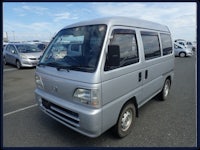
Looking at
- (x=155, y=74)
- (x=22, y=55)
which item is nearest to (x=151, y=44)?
(x=155, y=74)

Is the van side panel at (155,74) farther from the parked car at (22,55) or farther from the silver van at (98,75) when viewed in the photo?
the parked car at (22,55)

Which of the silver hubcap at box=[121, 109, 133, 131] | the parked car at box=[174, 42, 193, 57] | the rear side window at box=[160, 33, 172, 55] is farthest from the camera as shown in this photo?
the parked car at box=[174, 42, 193, 57]

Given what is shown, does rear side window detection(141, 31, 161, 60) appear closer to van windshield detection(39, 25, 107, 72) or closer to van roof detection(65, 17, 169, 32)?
A: van roof detection(65, 17, 169, 32)

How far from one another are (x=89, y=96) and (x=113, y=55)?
688mm

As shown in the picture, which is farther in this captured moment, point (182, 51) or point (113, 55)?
point (182, 51)

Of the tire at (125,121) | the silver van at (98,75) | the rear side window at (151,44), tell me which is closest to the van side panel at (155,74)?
the silver van at (98,75)

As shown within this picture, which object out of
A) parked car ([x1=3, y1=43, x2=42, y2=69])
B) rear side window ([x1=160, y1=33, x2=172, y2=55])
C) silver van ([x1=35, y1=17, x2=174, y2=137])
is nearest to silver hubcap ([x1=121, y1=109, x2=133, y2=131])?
silver van ([x1=35, y1=17, x2=174, y2=137])

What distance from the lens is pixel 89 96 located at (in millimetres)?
2527

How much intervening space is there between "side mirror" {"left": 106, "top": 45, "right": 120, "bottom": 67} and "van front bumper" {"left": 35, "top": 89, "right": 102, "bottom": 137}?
71 centimetres

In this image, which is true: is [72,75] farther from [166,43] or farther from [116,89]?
[166,43]

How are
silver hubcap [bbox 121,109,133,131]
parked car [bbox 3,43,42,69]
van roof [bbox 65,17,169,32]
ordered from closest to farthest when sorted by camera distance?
van roof [bbox 65,17,169,32] < silver hubcap [bbox 121,109,133,131] < parked car [bbox 3,43,42,69]

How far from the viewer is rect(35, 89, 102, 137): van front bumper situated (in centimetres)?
254

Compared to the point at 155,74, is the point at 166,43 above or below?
above

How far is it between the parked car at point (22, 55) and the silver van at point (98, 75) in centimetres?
765
